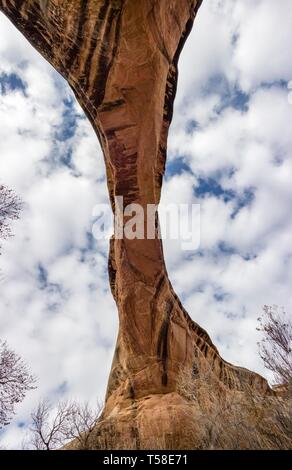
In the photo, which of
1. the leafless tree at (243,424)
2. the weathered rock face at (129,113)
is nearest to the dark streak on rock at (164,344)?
the weathered rock face at (129,113)

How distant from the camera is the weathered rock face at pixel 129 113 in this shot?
27.6 feet

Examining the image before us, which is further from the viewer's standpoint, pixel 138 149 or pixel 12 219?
pixel 12 219

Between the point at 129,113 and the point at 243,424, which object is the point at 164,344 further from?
the point at 129,113

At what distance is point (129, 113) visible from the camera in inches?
351

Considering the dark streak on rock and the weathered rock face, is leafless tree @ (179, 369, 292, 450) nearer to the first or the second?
the dark streak on rock

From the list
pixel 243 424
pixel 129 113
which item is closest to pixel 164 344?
pixel 243 424

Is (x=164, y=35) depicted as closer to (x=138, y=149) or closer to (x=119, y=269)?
(x=138, y=149)

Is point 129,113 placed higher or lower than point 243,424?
higher

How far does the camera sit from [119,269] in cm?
905

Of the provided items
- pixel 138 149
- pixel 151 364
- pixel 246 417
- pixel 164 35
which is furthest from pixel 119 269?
pixel 164 35

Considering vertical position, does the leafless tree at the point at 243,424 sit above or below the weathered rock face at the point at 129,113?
below

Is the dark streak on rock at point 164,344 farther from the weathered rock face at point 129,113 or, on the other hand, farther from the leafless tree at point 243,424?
the leafless tree at point 243,424

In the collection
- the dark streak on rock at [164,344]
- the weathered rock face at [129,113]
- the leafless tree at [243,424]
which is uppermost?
the weathered rock face at [129,113]
